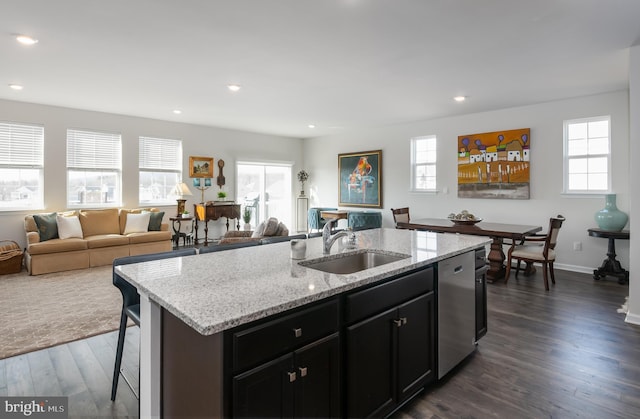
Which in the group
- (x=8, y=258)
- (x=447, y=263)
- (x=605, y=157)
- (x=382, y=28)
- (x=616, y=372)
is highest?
(x=382, y=28)

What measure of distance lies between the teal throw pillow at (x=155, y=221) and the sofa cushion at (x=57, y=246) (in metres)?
1.18

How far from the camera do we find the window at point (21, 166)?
213 inches

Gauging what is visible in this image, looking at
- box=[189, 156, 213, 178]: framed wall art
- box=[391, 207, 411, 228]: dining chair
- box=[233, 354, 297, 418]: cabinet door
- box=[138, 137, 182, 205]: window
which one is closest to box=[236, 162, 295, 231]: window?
box=[189, 156, 213, 178]: framed wall art

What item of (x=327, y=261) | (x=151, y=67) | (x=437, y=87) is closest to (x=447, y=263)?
(x=327, y=261)

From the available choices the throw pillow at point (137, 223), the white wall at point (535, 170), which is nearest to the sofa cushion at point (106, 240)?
the throw pillow at point (137, 223)

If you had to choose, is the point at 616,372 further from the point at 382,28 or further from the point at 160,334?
→ the point at 382,28

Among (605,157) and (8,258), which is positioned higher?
(605,157)

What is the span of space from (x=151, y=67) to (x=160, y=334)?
136 inches

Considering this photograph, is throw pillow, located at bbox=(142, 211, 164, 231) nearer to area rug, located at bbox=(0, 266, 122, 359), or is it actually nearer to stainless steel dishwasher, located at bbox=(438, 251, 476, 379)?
area rug, located at bbox=(0, 266, 122, 359)

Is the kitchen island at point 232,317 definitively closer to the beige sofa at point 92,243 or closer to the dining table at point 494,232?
the dining table at point 494,232

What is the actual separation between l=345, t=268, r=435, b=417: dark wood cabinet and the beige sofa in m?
5.29

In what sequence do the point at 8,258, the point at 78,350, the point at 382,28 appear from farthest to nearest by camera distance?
the point at 8,258, the point at 382,28, the point at 78,350

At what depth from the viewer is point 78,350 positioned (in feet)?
8.93

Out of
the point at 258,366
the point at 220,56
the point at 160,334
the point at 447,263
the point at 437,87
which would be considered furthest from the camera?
the point at 437,87
